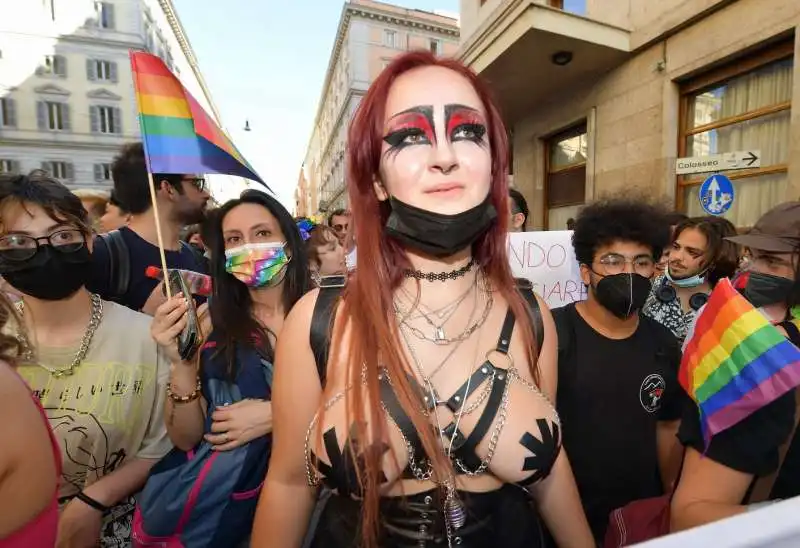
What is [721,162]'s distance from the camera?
4395mm

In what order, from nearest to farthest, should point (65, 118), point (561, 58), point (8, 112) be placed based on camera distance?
1. point (561, 58)
2. point (8, 112)
3. point (65, 118)

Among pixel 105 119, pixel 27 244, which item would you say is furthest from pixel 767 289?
pixel 105 119

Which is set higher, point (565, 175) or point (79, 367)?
point (565, 175)

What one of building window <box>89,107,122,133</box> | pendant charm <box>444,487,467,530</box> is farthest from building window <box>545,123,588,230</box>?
building window <box>89,107,122,133</box>

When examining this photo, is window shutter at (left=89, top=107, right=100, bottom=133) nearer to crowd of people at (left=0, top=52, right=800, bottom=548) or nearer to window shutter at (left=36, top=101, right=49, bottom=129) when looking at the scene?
window shutter at (left=36, top=101, right=49, bottom=129)

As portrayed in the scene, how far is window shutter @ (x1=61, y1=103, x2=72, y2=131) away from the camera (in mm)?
35062

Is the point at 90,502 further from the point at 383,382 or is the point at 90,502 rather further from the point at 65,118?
the point at 65,118

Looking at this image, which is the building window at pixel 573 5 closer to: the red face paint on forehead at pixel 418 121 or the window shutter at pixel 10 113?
the red face paint on forehead at pixel 418 121

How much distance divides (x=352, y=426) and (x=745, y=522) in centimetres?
75

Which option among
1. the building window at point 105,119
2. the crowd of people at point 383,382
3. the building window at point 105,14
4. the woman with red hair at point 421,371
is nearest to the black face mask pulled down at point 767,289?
the crowd of people at point 383,382

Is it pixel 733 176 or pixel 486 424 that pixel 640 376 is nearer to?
pixel 486 424

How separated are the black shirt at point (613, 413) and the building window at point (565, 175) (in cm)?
691

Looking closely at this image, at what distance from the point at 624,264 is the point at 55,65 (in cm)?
4811

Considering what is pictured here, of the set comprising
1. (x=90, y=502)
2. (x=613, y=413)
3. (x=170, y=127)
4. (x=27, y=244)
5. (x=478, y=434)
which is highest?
(x=170, y=127)
